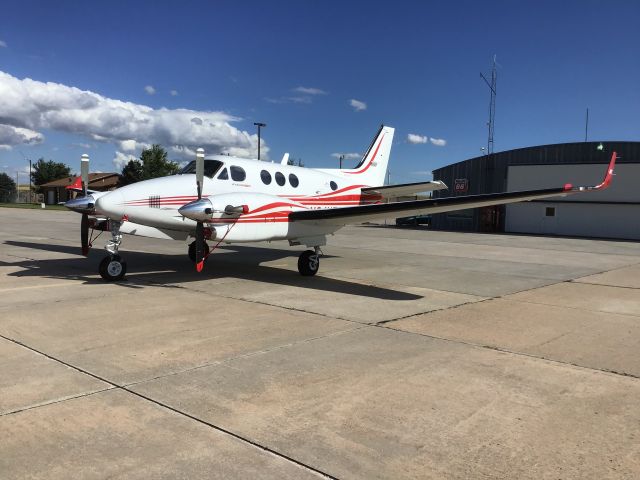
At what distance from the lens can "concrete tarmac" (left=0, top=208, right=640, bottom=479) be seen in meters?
3.46

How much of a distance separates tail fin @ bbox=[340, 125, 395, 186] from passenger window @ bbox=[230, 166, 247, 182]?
228 inches

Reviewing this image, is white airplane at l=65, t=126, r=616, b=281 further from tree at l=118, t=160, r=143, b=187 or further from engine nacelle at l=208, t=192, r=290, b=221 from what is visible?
tree at l=118, t=160, r=143, b=187

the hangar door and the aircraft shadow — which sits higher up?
the hangar door

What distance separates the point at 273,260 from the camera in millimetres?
15281

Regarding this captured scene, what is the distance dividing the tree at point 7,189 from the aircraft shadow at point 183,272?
11495 cm

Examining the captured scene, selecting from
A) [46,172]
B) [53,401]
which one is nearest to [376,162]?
[53,401]

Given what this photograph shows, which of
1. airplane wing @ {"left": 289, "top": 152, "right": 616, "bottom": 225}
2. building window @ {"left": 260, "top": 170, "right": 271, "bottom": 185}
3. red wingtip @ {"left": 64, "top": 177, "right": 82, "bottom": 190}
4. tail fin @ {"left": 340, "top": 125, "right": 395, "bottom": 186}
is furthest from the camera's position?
tail fin @ {"left": 340, "top": 125, "right": 395, "bottom": 186}

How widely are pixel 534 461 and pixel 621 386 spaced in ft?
7.28

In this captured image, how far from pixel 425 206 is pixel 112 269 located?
675 centimetres

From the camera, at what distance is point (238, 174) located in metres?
11.7

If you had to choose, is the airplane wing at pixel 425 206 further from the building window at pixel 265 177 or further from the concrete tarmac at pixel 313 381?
the concrete tarmac at pixel 313 381

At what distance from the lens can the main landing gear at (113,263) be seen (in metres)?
10.3

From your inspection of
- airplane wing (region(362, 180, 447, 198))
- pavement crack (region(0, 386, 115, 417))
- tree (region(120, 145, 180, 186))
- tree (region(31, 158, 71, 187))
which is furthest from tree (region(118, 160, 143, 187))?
pavement crack (region(0, 386, 115, 417))

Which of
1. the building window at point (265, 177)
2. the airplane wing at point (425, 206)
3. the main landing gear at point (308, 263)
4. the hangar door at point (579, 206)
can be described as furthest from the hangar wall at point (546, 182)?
the building window at point (265, 177)
